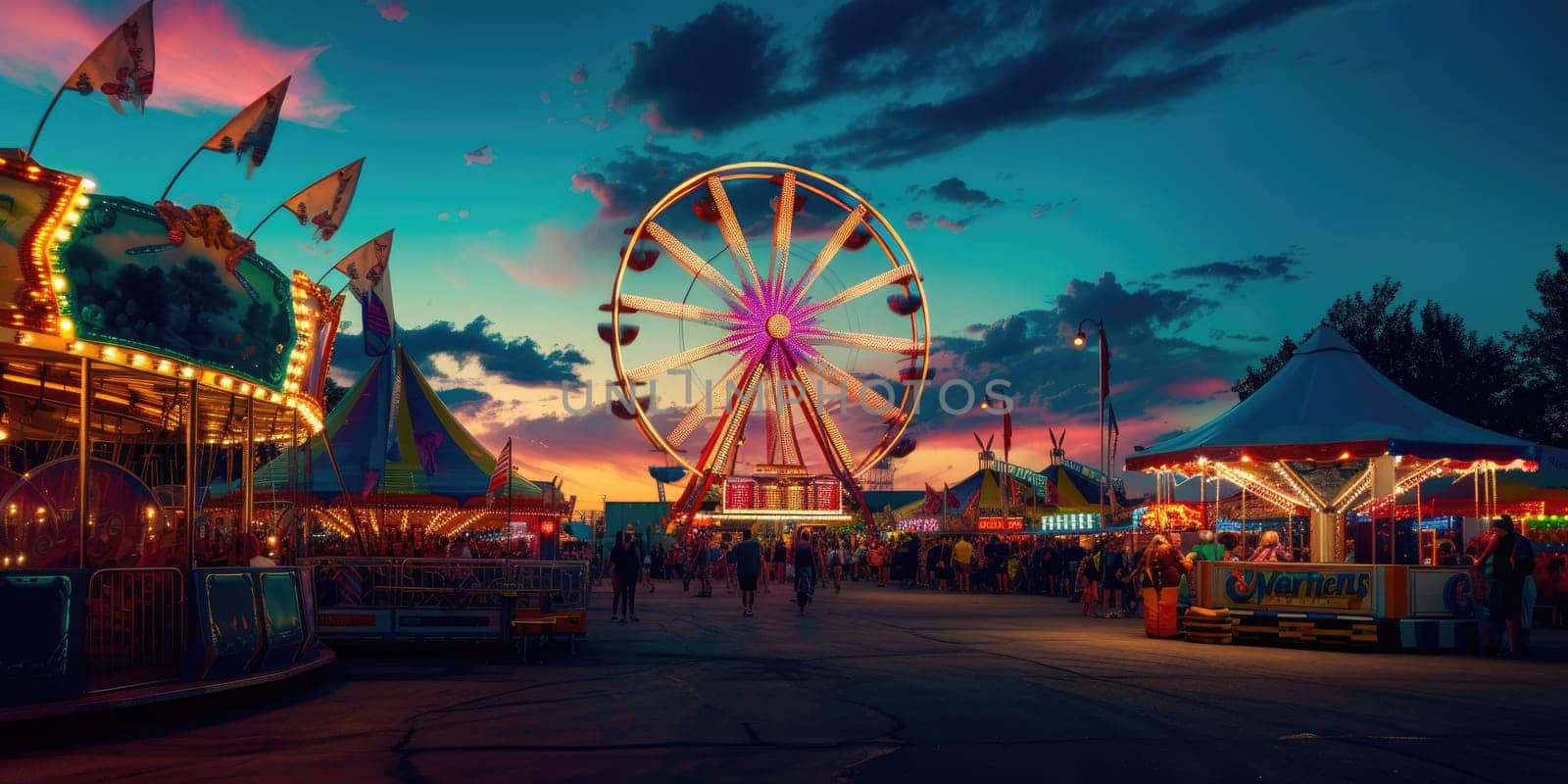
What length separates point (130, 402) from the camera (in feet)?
50.9

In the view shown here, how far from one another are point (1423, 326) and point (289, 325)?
141 ft

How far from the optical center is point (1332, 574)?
1831 cm

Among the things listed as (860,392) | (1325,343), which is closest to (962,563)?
(860,392)

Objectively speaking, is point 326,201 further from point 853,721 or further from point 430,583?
point 853,721

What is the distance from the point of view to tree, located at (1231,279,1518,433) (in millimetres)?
44594

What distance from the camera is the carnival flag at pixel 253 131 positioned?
1298 cm

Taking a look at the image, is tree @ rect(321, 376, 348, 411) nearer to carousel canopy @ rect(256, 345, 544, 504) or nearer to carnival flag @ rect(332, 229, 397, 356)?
carousel canopy @ rect(256, 345, 544, 504)

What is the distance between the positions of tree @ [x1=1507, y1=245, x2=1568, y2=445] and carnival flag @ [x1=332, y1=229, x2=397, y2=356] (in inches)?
1467

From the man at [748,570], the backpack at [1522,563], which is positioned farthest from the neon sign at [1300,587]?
the man at [748,570]

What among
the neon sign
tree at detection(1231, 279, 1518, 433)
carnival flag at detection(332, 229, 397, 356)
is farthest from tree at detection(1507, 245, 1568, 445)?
carnival flag at detection(332, 229, 397, 356)

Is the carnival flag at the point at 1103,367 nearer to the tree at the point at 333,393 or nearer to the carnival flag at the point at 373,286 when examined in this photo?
the carnival flag at the point at 373,286

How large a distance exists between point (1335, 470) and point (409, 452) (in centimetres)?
2451

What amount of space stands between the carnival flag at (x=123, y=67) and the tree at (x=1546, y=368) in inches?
1640

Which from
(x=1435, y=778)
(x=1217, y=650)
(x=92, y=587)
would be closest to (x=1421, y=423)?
(x=1217, y=650)
